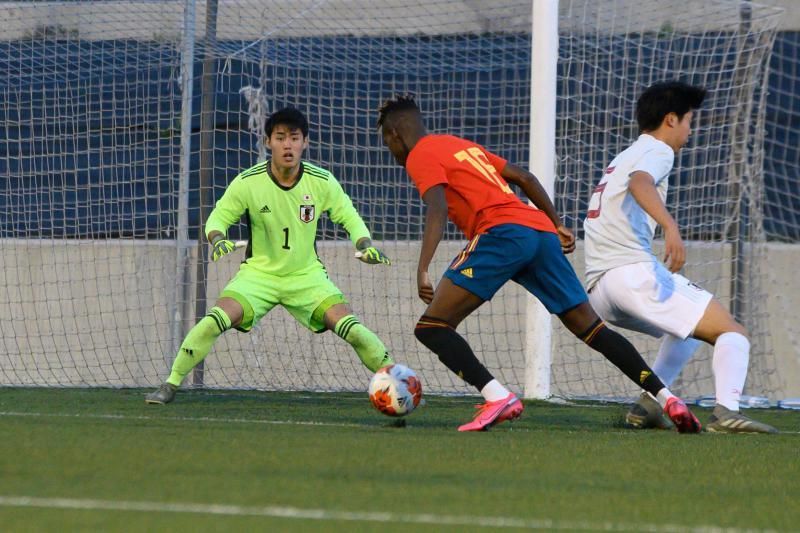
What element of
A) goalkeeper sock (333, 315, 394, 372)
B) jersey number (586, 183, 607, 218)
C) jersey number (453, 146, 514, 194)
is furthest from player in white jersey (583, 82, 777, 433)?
goalkeeper sock (333, 315, 394, 372)

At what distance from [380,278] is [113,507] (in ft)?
23.3

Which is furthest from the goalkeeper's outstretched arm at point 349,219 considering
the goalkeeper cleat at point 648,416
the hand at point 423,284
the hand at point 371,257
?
the goalkeeper cleat at point 648,416

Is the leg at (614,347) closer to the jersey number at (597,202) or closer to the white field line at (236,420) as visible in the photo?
the white field line at (236,420)

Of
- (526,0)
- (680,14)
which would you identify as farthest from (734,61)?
(526,0)

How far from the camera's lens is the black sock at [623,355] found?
6.45m

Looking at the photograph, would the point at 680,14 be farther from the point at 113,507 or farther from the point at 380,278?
the point at 113,507

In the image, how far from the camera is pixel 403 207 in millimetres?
11094

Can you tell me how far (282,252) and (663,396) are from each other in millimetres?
2598

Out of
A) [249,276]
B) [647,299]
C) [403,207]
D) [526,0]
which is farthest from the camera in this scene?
[526,0]

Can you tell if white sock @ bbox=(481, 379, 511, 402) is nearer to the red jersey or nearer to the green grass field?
the green grass field

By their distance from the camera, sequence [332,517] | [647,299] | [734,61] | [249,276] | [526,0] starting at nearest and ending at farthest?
[332,517] → [647,299] → [249,276] → [734,61] → [526,0]

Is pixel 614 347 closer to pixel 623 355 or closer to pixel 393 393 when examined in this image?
pixel 623 355

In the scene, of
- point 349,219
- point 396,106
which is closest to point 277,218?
point 349,219

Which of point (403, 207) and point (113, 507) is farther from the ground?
point (403, 207)
